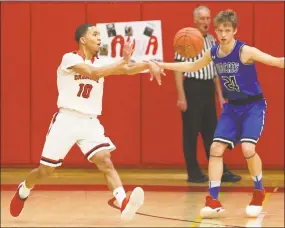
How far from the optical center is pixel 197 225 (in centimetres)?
898

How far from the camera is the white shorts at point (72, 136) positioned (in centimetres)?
777

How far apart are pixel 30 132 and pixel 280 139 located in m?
3.80

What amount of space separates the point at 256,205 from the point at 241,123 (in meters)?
1.09

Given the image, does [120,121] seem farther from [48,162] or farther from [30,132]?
[48,162]

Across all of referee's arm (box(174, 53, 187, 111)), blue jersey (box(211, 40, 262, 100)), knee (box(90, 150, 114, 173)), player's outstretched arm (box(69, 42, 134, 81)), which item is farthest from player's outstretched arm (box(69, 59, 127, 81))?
→ referee's arm (box(174, 53, 187, 111))

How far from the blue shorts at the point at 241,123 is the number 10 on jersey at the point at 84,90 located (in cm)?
A: 167

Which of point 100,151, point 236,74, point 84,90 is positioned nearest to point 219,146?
point 236,74

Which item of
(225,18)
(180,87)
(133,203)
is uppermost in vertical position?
(225,18)

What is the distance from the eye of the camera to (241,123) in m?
Result: 8.67

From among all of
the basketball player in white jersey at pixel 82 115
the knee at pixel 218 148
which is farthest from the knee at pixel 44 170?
the knee at pixel 218 148

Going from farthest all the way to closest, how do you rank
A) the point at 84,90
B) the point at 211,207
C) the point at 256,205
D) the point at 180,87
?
1. the point at 180,87
2. the point at 256,205
3. the point at 211,207
4. the point at 84,90

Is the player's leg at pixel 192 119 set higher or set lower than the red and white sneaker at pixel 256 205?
higher

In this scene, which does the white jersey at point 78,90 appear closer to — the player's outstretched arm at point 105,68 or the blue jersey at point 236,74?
the player's outstretched arm at point 105,68

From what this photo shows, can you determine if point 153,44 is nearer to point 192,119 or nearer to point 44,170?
point 192,119
